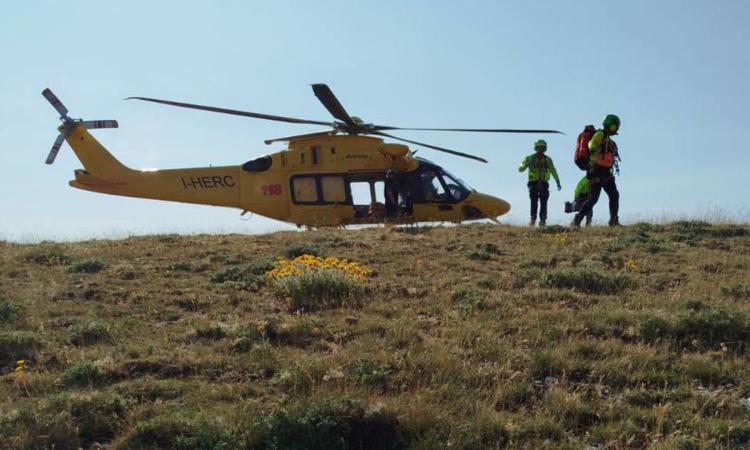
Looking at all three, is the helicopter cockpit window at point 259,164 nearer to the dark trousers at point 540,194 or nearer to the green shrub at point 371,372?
the dark trousers at point 540,194

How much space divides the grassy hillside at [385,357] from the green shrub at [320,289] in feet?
0.30

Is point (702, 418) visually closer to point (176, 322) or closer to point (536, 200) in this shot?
point (176, 322)

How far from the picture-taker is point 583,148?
1462 centimetres

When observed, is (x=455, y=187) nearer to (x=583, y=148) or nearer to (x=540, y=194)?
(x=540, y=194)

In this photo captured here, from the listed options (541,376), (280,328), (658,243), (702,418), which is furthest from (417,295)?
(658,243)

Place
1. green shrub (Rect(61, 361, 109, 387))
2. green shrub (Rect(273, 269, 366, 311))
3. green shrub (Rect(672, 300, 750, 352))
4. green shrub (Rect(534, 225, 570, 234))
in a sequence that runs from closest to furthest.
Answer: green shrub (Rect(61, 361, 109, 387))
green shrub (Rect(672, 300, 750, 352))
green shrub (Rect(273, 269, 366, 311))
green shrub (Rect(534, 225, 570, 234))

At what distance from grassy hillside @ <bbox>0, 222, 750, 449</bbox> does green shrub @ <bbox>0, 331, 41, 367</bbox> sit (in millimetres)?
16

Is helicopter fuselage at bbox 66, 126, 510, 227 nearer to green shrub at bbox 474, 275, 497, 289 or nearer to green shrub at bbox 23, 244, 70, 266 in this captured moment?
green shrub at bbox 23, 244, 70, 266

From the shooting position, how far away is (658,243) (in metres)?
12.1

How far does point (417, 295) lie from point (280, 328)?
82.1 inches

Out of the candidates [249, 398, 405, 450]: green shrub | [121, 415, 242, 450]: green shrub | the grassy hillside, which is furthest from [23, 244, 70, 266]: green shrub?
[249, 398, 405, 450]: green shrub

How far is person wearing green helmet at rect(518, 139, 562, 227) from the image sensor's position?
641 inches

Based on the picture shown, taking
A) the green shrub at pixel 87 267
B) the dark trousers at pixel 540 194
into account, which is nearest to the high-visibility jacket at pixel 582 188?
the dark trousers at pixel 540 194

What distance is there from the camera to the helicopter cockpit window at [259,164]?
17484 millimetres
